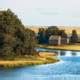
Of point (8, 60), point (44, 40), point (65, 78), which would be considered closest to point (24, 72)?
point (65, 78)

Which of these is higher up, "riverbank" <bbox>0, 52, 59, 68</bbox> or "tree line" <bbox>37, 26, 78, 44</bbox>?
"riverbank" <bbox>0, 52, 59, 68</bbox>

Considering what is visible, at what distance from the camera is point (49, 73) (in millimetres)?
57938

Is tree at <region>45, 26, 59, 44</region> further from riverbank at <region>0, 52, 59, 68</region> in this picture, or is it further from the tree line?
riverbank at <region>0, 52, 59, 68</region>

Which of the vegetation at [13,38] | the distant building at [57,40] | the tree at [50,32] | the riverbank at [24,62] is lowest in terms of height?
the distant building at [57,40]

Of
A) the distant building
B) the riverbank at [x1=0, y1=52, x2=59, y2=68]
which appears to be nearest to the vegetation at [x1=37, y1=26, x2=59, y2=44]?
the distant building

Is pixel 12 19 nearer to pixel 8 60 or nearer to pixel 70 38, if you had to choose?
pixel 8 60

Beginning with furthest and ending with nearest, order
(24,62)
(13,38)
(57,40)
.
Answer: (57,40)
(13,38)
(24,62)

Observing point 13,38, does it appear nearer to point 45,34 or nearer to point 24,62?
point 24,62

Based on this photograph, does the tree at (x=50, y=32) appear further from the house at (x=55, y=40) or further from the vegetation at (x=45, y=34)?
the house at (x=55, y=40)

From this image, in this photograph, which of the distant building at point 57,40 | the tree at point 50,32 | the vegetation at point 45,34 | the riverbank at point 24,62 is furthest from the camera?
the tree at point 50,32

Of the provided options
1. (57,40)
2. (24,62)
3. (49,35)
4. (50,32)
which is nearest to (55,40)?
(57,40)

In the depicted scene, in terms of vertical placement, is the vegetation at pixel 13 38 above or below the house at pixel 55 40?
above

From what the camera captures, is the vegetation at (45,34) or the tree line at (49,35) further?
the vegetation at (45,34)

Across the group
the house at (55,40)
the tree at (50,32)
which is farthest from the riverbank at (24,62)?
the tree at (50,32)
